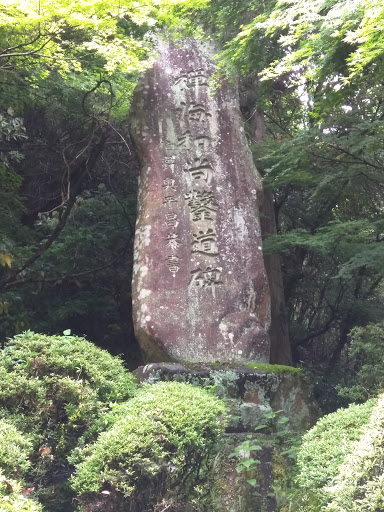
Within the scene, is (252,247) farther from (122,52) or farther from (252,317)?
(122,52)

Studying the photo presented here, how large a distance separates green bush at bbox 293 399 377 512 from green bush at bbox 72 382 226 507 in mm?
Answer: 584

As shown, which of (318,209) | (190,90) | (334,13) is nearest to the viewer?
(334,13)

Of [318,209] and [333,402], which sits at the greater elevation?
[318,209]

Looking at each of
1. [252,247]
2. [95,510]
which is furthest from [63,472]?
[252,247]

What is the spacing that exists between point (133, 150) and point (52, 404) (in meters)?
5.02

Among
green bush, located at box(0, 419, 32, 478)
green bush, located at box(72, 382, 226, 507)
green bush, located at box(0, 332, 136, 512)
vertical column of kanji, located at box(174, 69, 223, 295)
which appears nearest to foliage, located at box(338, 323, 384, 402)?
vertical column of kanji, located at box(174, 69, 223, 295)

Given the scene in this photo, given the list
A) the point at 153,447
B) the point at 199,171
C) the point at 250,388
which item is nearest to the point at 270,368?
the point at 250,388

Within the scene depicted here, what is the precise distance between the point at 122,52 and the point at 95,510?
3.70 meters

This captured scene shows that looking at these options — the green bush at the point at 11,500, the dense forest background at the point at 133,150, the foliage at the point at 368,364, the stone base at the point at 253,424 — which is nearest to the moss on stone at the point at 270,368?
the stone base at the point at 253,424

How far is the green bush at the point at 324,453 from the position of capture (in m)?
2.88

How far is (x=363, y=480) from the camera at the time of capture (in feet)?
7.80

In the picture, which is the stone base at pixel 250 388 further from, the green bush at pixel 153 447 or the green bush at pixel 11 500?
the green bush at pixel 11 500

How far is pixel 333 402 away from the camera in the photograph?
771cm

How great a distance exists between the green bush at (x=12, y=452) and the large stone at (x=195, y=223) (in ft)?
6.51
